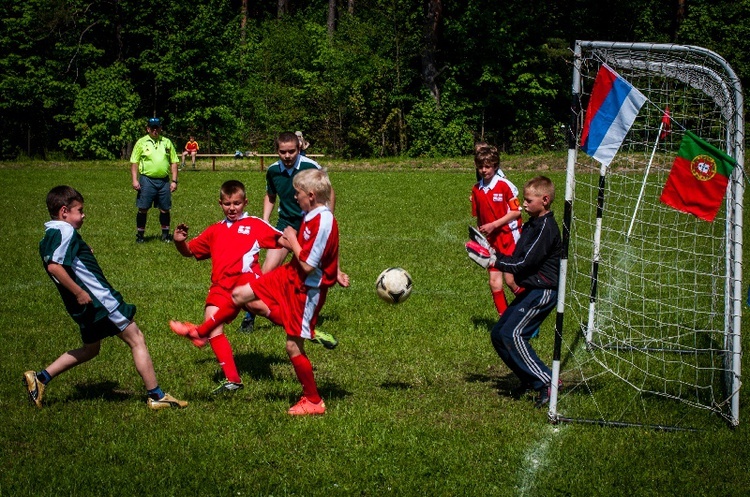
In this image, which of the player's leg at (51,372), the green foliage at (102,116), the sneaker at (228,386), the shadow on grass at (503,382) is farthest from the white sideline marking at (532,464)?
the green foliage at (102,116)

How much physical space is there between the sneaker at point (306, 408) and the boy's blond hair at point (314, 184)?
1.50m

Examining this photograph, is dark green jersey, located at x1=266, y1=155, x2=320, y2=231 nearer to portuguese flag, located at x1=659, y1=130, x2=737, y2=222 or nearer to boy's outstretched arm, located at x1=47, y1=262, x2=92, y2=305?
boy's outstretched arm, located at x1=47, y1=262, x2=92, y2=305

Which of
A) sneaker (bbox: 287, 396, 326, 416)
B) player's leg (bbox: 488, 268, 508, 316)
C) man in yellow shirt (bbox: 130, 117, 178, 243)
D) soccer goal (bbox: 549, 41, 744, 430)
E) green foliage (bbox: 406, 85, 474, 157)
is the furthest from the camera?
green foliage (bbox: 406, 85, 474, 157)

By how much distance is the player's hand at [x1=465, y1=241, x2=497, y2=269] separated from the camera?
5.86 meters

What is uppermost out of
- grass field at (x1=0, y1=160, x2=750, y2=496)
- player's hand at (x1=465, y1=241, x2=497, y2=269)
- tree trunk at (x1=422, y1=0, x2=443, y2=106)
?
tree trunk at (x1=422, y1=0, x2=443, y2=106)

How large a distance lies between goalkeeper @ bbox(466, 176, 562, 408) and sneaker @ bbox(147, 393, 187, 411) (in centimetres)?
246

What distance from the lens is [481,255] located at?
5879 mm

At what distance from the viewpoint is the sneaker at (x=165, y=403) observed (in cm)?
590

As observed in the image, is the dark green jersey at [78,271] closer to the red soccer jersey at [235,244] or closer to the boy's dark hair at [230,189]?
the red soccer jersey at [235,244]

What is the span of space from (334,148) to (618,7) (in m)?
19.5

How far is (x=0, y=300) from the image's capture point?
9.67 m

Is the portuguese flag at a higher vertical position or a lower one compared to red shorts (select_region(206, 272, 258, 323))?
higher

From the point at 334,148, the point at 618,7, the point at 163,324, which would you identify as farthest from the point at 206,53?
the point at 163,324

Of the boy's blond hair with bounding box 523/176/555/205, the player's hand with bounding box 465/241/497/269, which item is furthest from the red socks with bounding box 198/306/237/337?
the boy's blond hair with bounding box 523/176/555/205
